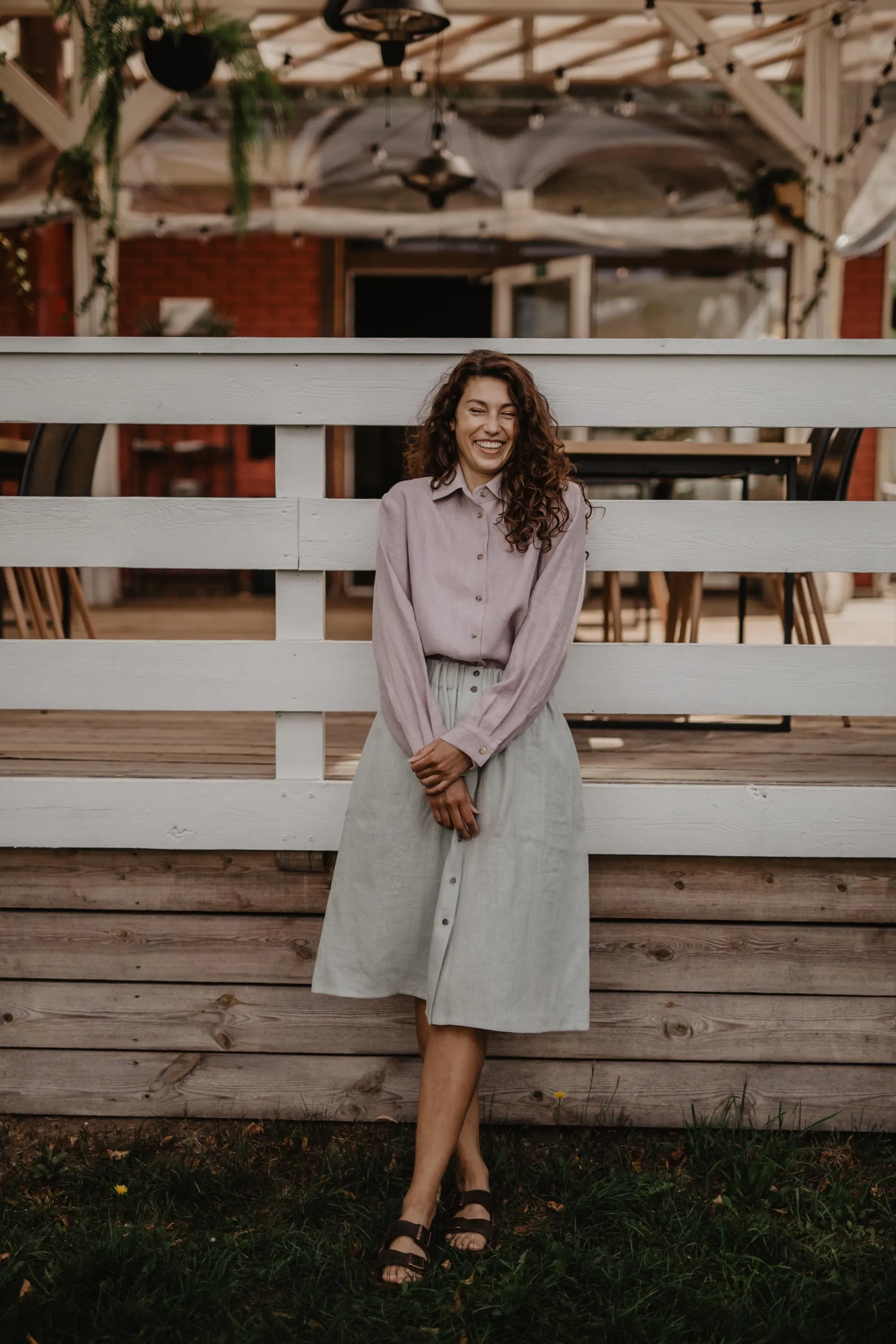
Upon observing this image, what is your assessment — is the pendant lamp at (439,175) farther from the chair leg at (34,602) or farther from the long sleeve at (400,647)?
the long sleeve at (400,647)

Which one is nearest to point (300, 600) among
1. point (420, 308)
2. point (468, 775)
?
point (468, 775)

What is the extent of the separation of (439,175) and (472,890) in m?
5.52

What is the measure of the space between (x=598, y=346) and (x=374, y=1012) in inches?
58.4

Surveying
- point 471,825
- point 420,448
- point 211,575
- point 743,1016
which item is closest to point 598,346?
point 420,448

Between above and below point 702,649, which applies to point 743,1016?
below

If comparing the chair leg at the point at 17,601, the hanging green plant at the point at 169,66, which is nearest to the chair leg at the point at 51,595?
the chair leg at the point at 17,601

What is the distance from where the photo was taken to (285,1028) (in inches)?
109

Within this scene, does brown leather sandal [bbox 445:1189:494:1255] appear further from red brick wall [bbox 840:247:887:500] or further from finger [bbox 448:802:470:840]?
red brick wall [bbox 840:247:887:500]

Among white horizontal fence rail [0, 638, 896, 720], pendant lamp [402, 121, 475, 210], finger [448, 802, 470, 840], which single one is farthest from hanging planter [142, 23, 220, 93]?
finger [448, 802, 470, 840]

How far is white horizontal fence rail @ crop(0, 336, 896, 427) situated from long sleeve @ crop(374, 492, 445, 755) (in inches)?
15.2

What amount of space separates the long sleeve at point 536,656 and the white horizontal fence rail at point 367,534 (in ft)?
0.97

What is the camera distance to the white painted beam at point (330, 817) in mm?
2646

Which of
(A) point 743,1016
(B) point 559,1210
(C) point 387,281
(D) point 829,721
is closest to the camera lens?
(B) point 559,1210

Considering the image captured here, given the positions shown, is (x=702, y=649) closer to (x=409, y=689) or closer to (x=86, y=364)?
(x=409, y=689)
